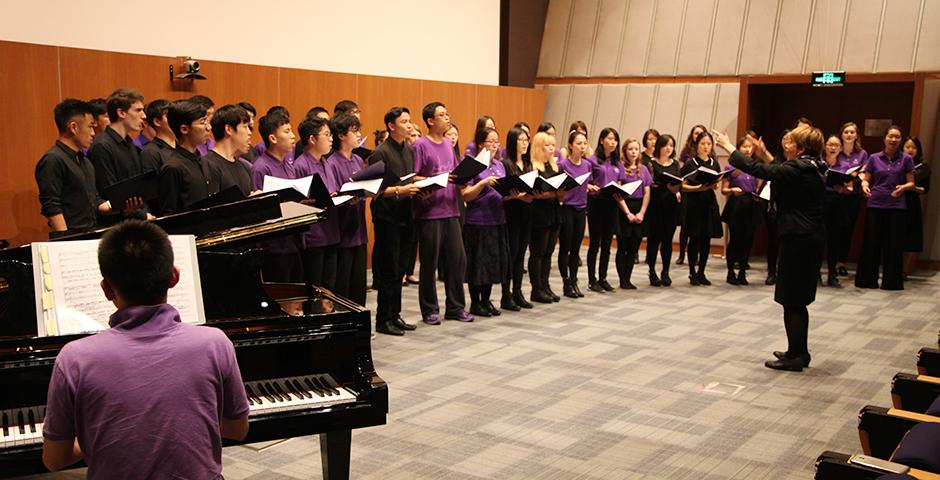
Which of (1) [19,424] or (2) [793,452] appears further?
(2) [793,452]

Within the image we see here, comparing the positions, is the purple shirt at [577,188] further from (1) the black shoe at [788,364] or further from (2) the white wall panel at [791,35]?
(2) the white wall panel at [791,35]

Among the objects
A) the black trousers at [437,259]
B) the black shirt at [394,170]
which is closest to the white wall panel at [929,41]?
the black trousers at [437,259]

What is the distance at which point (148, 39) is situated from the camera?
748 centimetres

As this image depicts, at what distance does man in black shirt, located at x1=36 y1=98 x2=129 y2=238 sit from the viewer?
4988 mm

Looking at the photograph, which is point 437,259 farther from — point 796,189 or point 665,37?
point 665,37

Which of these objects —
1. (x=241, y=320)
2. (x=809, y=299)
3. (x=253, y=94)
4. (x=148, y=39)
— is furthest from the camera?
(x=253, y=94)

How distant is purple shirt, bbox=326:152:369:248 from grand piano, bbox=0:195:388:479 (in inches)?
88.2

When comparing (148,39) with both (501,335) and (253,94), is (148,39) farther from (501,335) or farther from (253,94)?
(501,335)

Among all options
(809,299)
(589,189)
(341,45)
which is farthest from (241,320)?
(341,45)

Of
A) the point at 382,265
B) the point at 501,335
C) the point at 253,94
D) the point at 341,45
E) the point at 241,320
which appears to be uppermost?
the point at 341,45

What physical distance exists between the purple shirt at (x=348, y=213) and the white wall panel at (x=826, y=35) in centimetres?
681

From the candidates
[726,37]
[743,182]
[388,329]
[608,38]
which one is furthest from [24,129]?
[726,37]

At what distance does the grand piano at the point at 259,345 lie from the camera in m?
2.53

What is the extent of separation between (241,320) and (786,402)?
3.24m
